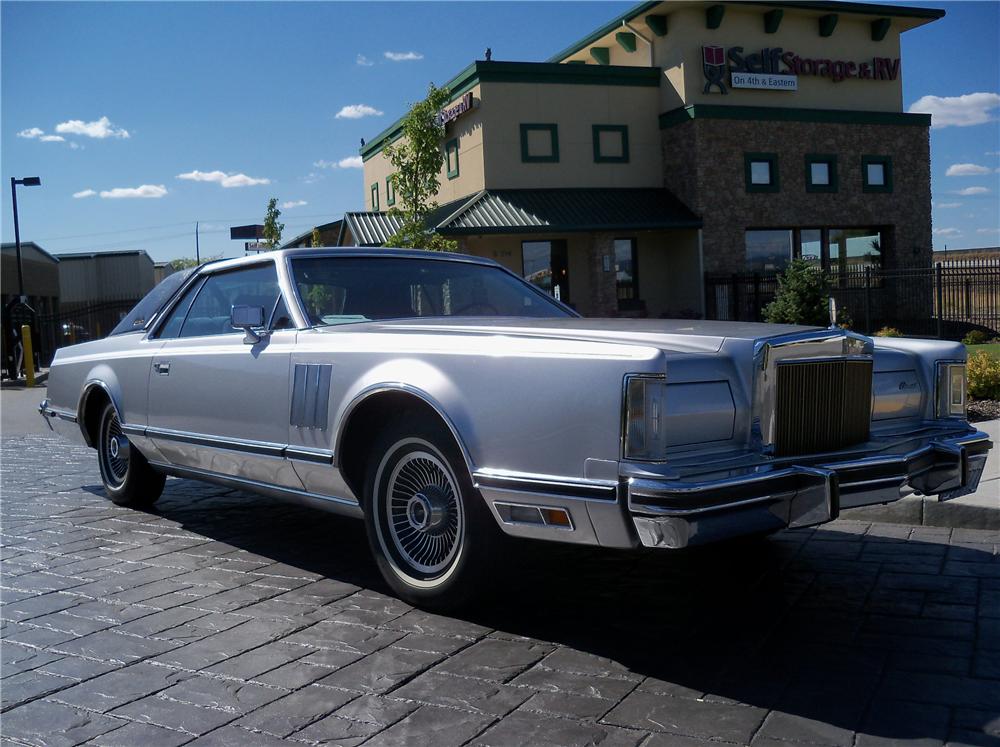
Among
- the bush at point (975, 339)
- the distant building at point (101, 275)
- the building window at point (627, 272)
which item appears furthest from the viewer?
the distant building at point (101, 275)

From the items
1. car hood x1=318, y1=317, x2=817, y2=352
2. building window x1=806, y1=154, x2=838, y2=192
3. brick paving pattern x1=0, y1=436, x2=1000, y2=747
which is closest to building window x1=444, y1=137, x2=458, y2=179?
building window x1=806, y1=154, x2=838, y2=192

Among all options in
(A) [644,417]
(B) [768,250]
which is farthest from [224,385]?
(B) [768,250]

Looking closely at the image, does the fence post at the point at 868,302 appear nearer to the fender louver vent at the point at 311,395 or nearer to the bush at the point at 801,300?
the bush at the point at 801,300

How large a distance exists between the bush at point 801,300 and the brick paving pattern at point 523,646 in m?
13.4

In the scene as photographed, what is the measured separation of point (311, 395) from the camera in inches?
174

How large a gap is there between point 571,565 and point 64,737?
251cm

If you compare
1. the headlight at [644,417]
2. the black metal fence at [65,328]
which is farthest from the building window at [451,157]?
the headlight at [644,417]

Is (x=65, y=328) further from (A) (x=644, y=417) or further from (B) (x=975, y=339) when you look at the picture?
(A) (x=644, y=417)

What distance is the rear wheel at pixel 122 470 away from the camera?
6348 mm

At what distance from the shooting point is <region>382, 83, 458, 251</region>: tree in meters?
18.9

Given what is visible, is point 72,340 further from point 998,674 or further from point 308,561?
point 998,674

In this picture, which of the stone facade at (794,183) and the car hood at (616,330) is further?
the stone facade at (794,183)

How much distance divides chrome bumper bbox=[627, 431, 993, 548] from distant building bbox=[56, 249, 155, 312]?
52.5 meters

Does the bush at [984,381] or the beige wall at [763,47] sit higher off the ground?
the beige wall at [763,47]
